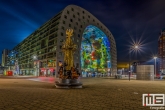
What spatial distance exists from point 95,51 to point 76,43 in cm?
2762

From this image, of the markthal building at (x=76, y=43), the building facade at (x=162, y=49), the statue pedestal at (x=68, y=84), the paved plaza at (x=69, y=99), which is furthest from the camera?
the building facade at (x=162, y=49)

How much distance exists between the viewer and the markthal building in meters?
63.2

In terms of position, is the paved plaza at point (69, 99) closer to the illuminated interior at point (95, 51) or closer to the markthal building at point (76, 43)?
the markthal building at point (76, 43)

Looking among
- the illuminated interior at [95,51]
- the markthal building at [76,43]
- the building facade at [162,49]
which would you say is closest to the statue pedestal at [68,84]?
the markthal building at [76,43]

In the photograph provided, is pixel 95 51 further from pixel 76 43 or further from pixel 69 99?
pixel 69 99

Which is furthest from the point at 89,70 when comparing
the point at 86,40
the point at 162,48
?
the point at 162,48

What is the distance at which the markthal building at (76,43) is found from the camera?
207 feet

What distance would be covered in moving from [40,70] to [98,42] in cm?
4506

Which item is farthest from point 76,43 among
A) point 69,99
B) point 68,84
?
point 69,99

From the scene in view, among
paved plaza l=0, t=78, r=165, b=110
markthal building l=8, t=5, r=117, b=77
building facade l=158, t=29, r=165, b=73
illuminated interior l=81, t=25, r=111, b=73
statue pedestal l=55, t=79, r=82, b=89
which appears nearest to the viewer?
paved plaza l=0, t=78, r=165, b=110

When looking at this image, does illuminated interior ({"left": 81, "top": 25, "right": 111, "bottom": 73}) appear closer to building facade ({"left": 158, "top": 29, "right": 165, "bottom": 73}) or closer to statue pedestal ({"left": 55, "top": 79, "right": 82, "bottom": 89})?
statue pedestal ({"left": 55, "top": 79, "right": 82, "bottom": 89})

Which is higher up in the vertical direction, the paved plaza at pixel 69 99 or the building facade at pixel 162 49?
the building facade at pixel 162 49

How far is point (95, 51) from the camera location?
309 ft

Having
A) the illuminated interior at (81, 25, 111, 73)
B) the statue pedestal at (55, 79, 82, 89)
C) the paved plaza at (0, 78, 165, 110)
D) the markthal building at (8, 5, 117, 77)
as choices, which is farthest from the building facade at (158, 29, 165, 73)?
the paved plaza at (0, 78, 165, 110)
